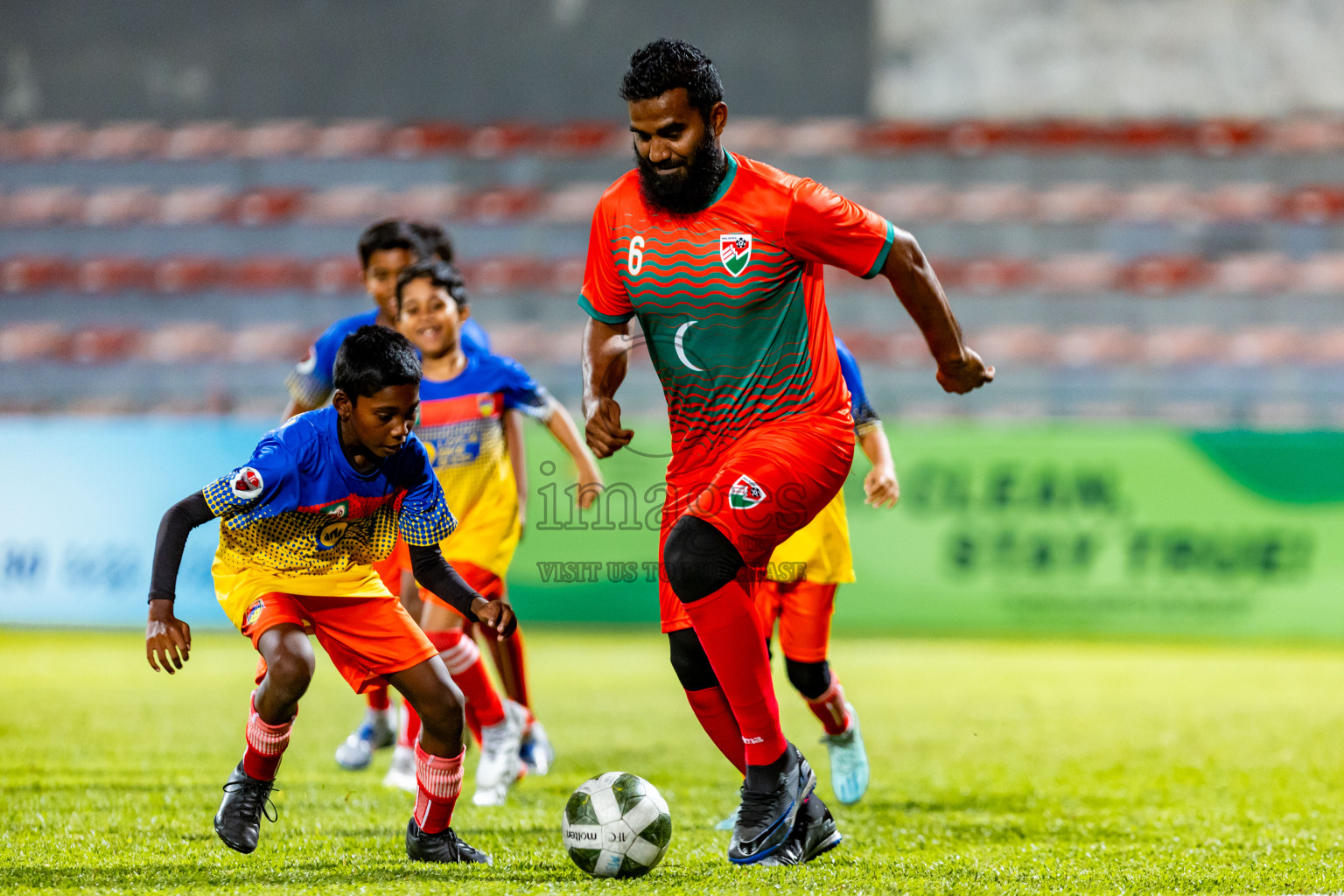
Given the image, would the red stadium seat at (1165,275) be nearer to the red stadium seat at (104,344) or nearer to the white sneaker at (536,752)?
the red stadium seat at (104,344)

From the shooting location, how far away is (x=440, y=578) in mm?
3896

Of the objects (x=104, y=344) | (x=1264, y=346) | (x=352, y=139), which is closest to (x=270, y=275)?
(x=104, y=344)

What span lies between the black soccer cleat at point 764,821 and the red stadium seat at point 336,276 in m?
11.7

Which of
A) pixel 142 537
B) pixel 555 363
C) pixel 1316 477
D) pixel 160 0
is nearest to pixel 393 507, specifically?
pixel 142 537

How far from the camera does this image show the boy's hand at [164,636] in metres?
3.39

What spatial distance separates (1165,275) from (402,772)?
38.3ft

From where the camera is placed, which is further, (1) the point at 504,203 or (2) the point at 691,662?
(1) the point at 504,203

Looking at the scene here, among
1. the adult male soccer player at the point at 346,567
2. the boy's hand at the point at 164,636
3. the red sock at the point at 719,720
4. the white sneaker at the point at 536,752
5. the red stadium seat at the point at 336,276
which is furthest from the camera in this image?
the red stadium seat at the point at 336,276

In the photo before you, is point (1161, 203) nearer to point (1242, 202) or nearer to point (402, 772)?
point (1242, 202)

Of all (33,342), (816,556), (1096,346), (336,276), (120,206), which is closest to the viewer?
(816,556)

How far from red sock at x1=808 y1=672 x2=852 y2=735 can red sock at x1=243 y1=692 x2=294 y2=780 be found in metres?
1.94

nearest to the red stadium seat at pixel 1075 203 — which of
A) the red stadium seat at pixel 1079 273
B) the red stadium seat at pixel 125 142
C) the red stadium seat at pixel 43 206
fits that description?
the red stadium seat at pixel 1079 273

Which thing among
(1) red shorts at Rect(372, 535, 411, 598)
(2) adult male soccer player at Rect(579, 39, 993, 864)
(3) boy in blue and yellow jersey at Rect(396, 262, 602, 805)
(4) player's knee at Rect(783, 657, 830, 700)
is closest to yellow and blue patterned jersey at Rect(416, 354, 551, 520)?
(3) boy in blue and yellow jersey at Rect(396, 262, 602, 805)

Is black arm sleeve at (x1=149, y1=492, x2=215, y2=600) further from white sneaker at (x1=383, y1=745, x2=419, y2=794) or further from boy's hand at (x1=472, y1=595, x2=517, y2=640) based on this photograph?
white sneaker at (x1=383, y1=745, x2=419, y2=794)
